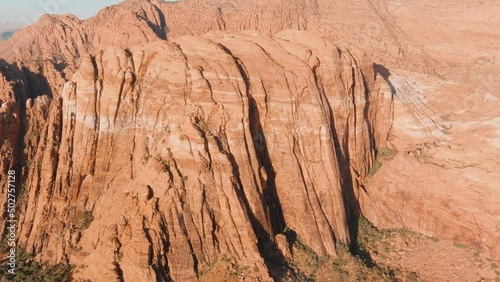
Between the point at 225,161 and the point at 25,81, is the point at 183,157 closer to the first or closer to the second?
the point at 225,161

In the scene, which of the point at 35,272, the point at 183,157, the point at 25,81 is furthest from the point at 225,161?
the point at 25,81

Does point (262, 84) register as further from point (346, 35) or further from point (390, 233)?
point (346, 35)

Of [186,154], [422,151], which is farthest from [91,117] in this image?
[422,151]

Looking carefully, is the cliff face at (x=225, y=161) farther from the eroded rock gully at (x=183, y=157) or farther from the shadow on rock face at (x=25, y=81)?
the shadow on rock face at (x=25, y=81)

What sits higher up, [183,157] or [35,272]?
[183,157]

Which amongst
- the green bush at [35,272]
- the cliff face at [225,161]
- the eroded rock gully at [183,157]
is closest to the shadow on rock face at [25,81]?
the eroded rock gully at [183,157]

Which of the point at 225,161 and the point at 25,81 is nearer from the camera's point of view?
the point at 225,161

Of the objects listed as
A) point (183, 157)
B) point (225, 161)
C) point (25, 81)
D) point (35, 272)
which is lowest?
point (35, 272)

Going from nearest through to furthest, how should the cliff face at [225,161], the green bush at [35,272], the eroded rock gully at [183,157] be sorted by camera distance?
1. the green bush at [35,272]
2. the eroded rock gully at [183,157]
3. the cliff face at [225,161]
